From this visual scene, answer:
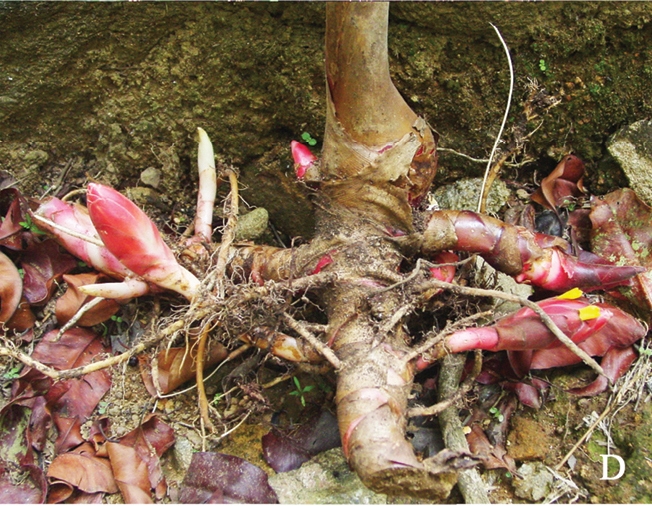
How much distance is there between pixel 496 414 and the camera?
65.0 inches

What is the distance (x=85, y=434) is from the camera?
162 cm

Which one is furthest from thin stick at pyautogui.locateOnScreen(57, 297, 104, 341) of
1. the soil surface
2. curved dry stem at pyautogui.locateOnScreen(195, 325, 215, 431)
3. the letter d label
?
the letter d label

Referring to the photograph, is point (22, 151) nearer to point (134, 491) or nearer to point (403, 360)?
point (134, 491)

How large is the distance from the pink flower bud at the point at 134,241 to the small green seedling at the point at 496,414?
33.3 inches

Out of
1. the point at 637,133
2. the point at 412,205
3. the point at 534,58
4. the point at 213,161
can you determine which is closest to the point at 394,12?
the point at 534,58

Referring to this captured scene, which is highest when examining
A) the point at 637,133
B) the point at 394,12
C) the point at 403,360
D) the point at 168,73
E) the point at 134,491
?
the point at 394,12

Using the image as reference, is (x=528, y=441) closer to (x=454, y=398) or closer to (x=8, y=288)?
(x=454, y=398)

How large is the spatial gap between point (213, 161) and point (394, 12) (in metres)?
0.66

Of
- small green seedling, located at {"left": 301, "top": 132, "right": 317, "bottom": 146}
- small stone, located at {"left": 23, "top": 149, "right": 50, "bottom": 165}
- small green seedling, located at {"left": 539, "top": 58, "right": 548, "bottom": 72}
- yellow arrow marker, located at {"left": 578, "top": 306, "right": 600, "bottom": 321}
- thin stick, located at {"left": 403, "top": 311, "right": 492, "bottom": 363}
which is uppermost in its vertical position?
small green seedling, located at {"left": 539, "top": 58, "right": 548, "bottom": 72}

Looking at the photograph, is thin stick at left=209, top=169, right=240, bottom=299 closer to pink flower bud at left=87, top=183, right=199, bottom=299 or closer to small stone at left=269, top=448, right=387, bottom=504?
pink flower bud at left=87, top=183, right=199, bottom=299

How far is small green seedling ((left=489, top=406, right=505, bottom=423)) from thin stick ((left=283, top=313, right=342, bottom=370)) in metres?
0.50

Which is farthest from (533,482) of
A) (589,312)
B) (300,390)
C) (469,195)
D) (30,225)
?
(30,225)

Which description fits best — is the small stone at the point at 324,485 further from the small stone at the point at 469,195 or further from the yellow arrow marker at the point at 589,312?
the small stone at the point at 469,195

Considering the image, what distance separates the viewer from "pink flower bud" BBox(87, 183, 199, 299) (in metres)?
1.39
